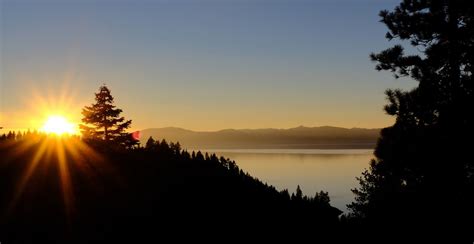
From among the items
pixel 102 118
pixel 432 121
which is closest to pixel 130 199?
pixel 432 121

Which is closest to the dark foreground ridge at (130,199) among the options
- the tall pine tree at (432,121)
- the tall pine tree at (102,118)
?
the tall pine tree at (432,121)

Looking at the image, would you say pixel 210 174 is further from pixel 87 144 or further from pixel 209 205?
pixel 87 144

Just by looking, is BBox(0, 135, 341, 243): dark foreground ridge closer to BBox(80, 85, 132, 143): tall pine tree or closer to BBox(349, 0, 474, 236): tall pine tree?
BBox(349, 0, 474, 236): tall pine tree

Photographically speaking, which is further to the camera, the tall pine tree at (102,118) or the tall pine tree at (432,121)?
the tall pine tree at (102,118)

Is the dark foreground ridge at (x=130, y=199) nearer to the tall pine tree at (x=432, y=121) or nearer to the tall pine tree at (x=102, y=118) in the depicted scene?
the tall pine tree at (x=432, y=121)

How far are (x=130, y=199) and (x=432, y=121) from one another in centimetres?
1685

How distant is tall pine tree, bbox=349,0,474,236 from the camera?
23156mm

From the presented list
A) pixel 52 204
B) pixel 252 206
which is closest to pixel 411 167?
pixel 252 206

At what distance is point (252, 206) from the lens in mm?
13656

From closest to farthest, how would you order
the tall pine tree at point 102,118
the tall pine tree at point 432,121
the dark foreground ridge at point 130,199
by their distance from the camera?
the dark foreground ridge at point 130,199 < the tall pine tree at point 432,121 < the tall pine tree at point 102,118

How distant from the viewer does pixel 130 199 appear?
12656 millimetres

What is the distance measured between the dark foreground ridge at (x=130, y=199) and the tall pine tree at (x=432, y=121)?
10.6 m

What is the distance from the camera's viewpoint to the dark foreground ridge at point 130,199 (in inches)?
439

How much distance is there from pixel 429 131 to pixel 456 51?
3.73m
